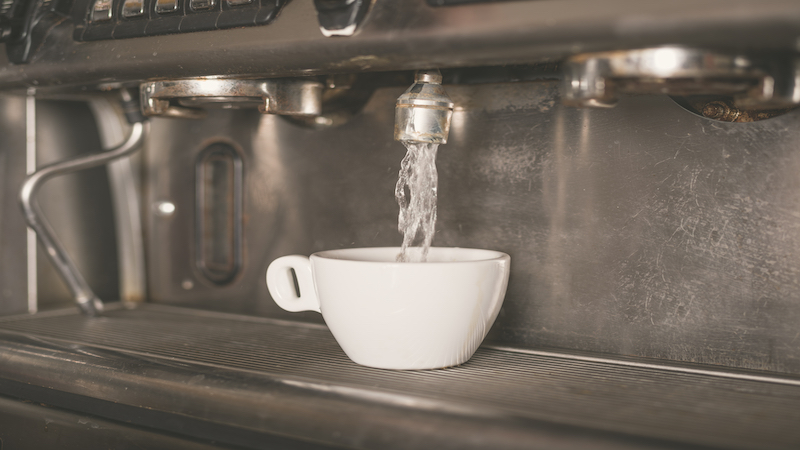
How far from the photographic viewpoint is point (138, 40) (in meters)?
0.53

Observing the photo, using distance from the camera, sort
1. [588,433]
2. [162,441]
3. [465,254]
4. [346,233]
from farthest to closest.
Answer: [346,233] < [465,254] < [162,441] < [588,433]

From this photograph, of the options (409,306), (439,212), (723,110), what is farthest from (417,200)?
(723,110)

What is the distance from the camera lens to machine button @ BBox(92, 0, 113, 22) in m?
0.55

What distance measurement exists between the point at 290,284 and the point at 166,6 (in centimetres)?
24

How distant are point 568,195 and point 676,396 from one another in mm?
197

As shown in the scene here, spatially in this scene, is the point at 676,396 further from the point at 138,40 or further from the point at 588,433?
the point at 138,40

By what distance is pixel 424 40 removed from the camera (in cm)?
42

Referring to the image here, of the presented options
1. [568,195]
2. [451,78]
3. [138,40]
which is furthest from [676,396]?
[138,40]

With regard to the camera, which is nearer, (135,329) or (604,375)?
(604,375)

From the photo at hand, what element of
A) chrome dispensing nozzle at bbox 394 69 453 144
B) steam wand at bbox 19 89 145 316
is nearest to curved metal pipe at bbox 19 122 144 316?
steam wand at bbox 19 89 145 316

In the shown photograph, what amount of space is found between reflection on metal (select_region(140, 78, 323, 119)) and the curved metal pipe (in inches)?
6.7

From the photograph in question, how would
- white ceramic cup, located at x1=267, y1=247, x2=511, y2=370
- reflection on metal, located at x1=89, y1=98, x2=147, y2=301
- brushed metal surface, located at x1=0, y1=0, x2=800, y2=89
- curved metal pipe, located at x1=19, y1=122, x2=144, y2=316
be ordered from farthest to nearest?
reflection on metal, located at x1=89, y1=98, x2=147, y2=301
curved metal pipe, located at x1=19, y1=122, x2=144, y2=316
white ceramic cup, located at x1=267, y1=247, x2=511, y2=370
brushed metal surface, located at x1=0, y1=0, x2=800, y2=89

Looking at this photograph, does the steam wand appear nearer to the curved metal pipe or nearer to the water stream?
the curved metal pipe

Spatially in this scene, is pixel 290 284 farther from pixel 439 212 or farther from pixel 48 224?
pixel 48 224
